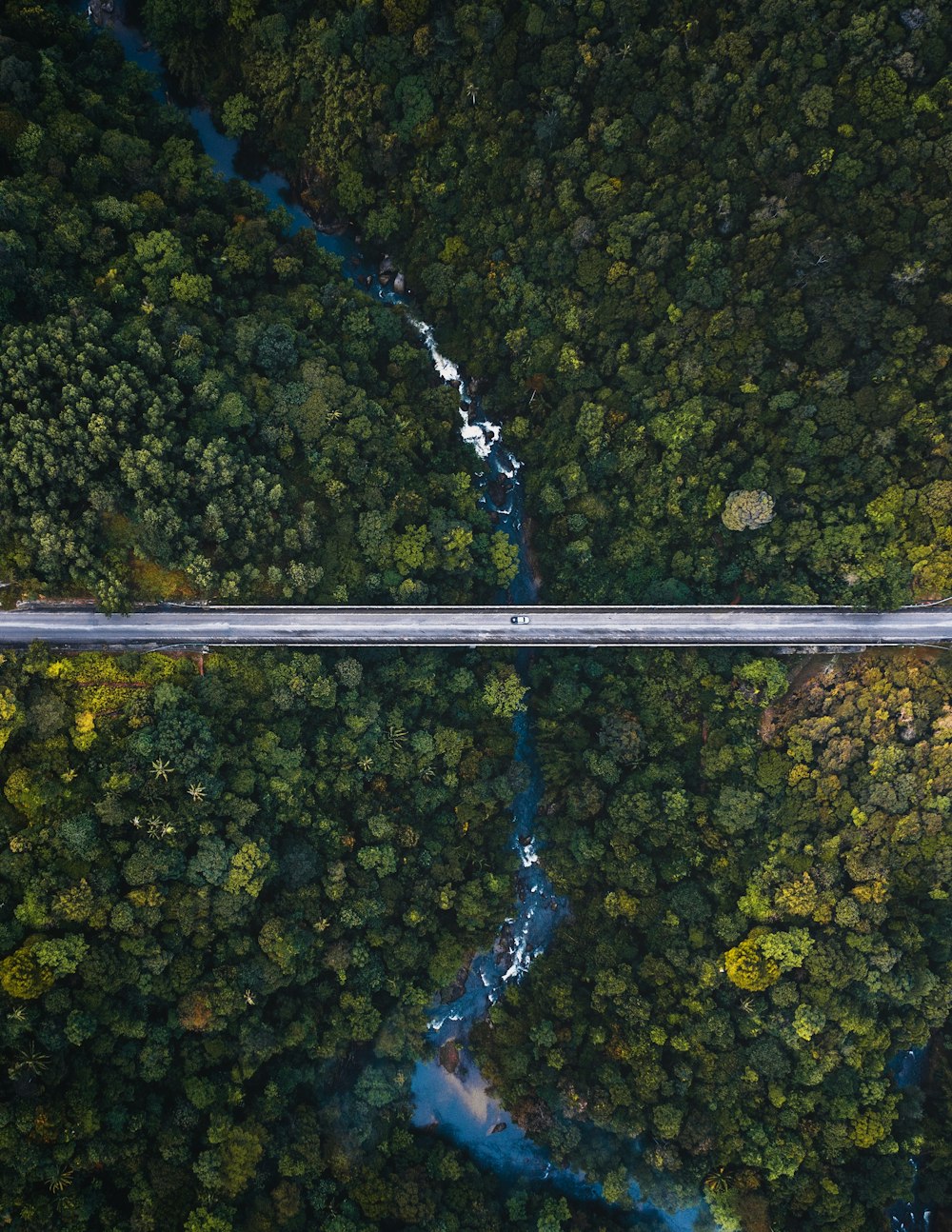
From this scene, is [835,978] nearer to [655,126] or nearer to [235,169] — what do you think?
[655,126]

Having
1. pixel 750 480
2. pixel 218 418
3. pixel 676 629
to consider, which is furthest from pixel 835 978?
pixel 218 418

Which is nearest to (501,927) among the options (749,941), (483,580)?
(749,941)

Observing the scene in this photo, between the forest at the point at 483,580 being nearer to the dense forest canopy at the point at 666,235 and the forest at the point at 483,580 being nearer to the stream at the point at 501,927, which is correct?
the dense forest canopy at the point at 666,235

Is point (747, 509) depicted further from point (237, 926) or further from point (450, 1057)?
point (450, 1057)

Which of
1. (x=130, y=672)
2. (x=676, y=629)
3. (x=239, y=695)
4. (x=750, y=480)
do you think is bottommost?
(x=676, y=629)

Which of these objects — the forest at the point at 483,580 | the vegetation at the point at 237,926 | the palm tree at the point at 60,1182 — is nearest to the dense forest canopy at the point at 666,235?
the forest at the point at 483,580
